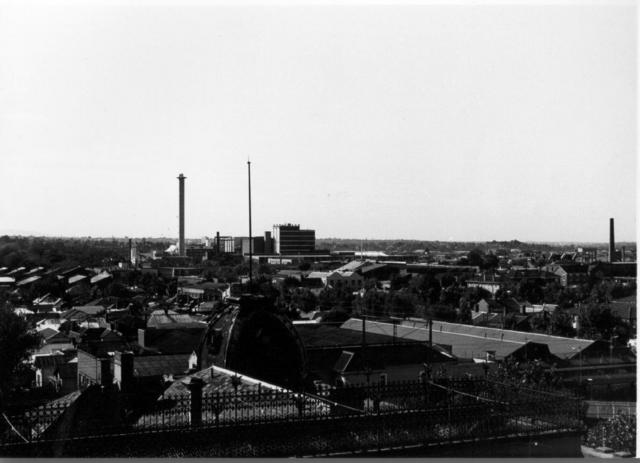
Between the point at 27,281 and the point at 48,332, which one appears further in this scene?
the point at 27,281

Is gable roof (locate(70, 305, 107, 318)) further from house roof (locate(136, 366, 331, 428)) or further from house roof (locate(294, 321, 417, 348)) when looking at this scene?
house roof (locate(136, 366, 331, 428))

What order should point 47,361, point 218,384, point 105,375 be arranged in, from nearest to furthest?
point 218,384 < point 105,375 < point 47,361

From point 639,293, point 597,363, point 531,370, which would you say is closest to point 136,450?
point 639,293

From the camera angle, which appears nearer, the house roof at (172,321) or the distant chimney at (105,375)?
the distant chimney at (105,375)

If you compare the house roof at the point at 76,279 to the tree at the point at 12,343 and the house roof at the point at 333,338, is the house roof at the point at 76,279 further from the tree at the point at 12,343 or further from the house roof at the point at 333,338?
the tree at the point at 12,343

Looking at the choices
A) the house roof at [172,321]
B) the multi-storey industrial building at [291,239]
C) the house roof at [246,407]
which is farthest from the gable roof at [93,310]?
the multi-storey industrial building at [291,239]

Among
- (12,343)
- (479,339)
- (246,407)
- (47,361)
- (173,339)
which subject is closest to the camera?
(246,407)

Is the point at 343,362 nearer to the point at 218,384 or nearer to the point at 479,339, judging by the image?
the point at 479,339

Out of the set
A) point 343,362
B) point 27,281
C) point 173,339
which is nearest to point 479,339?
point 343,362
